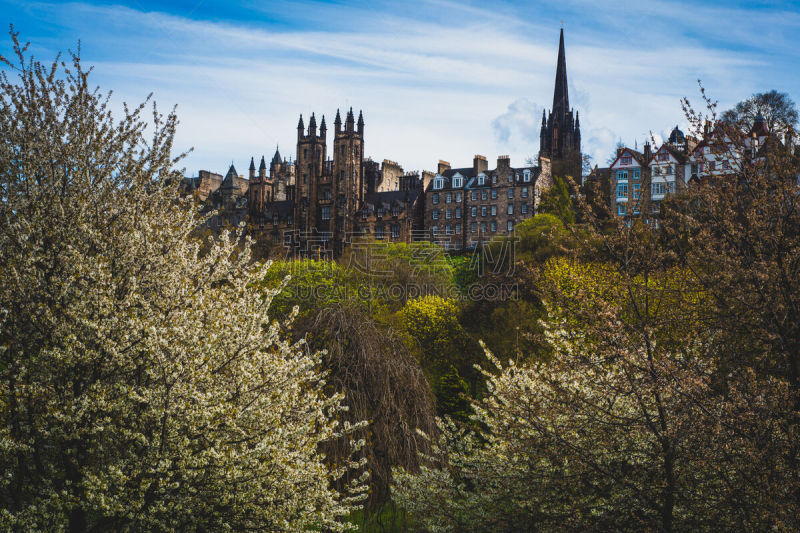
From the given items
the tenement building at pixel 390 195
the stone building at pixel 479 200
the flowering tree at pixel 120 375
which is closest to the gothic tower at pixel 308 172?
the tenement building at pixel 390 195

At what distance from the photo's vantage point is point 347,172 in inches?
4114

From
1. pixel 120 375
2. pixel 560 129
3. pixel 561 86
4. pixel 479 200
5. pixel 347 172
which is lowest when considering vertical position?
pixel 120 375

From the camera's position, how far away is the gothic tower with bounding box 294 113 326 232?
107312mm

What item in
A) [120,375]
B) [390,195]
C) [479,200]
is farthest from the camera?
[390,195]

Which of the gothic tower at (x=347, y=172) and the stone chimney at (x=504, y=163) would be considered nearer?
the stone chimney at (x=504, y=163)

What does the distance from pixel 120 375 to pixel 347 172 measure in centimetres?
9474

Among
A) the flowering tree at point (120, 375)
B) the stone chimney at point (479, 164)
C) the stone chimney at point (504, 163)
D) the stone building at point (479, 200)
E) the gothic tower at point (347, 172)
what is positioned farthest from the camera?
the gothic tower at point (347, 172)

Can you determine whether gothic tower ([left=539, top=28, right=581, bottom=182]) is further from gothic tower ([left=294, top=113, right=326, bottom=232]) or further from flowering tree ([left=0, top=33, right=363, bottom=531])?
flowering tree ([left=0, top=33, right=363, bottom=531])

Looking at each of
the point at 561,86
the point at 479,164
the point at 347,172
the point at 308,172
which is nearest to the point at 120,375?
the point at 479,164

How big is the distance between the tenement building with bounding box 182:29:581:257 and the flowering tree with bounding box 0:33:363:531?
7863 cm

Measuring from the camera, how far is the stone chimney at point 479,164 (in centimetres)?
9769

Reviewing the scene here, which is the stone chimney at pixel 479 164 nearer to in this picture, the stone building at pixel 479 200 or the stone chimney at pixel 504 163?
the stone building at pixel 479 200

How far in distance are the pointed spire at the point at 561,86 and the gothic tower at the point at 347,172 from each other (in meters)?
28.8

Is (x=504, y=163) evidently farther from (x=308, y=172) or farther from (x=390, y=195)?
(x=308, y=172)
